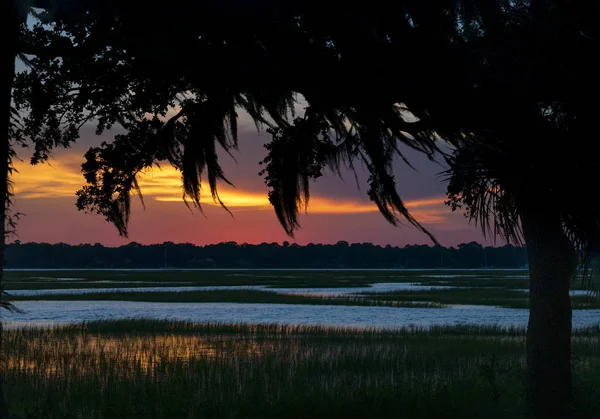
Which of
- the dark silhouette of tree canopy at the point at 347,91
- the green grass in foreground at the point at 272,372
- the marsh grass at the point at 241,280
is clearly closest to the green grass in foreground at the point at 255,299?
the marsh grass at the point at 241,280

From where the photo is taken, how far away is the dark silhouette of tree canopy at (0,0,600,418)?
7520mm

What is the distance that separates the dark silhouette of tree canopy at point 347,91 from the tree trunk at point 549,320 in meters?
0.04

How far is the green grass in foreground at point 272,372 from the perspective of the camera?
472 inches

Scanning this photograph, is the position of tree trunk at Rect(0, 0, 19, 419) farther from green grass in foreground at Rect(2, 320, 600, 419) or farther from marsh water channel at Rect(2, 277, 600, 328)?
marsh water channel at Rect(2, 277, 600, 328)

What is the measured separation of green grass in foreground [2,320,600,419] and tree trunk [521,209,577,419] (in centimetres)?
76

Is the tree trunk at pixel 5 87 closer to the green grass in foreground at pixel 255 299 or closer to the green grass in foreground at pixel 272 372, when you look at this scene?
the green grass in foreground at pixel 272 372

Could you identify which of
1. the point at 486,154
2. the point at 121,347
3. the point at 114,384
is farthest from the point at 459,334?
the point at 486,154

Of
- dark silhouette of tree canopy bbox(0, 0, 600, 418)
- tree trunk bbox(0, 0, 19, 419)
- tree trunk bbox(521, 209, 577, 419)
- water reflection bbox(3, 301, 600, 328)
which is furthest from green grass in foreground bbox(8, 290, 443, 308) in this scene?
tree trunk bbox(0, 0, 19, 419)

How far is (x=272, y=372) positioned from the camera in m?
17.5

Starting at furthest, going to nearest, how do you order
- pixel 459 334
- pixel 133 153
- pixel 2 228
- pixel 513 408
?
1. pixel 459 334
2. pixel 513 408
3. pixel 133 153
4. pixel 2 228

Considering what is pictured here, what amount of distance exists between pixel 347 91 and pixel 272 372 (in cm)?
1073

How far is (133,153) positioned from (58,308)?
3852cm

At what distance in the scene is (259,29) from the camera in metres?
7.57

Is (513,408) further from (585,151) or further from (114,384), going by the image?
(114,384)
